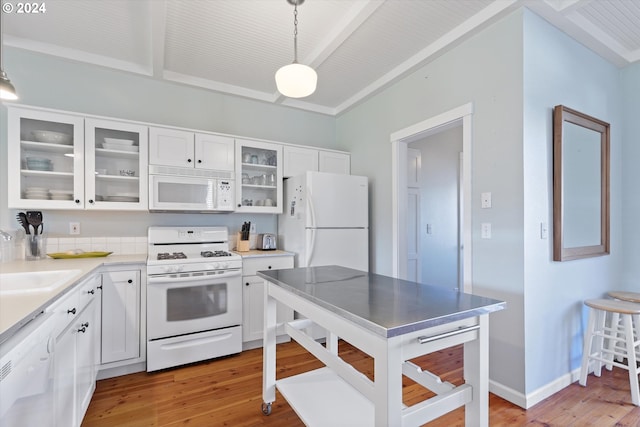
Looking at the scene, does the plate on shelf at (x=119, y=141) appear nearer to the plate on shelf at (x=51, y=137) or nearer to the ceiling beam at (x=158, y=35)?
the plate on shelf at (x=51, y=137)

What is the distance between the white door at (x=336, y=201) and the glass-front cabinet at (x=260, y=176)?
0.51 meters

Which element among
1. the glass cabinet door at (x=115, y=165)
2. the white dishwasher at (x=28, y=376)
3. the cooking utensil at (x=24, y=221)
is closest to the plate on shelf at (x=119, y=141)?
the glass cabinet door at (x=115, y=165)

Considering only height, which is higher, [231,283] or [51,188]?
[51,188]

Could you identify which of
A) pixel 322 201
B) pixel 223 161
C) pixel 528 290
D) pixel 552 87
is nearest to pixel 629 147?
pixel 552 87

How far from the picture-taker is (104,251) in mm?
2811

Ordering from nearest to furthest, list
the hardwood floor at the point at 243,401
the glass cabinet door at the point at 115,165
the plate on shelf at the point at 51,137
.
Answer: the hardwood floor at the point at 243,401, the plate on shelf at the point at 51,137, the glass cabinet door at the point at 115,165

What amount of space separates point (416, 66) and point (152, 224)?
3.03 metres

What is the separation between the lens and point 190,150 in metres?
2.95

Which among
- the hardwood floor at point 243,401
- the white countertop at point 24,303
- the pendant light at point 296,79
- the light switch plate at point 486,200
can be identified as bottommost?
the hardwood floor at point 243,401

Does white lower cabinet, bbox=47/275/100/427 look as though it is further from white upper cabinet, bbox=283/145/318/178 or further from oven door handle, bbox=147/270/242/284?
white upper cabinet, bbox=283/145/318/178

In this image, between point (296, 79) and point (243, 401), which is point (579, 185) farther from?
point (243, 401)

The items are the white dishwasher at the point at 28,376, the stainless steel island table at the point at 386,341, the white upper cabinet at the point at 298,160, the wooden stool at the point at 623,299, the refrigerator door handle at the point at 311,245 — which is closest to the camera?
the white dishwasher at the point at 28,376

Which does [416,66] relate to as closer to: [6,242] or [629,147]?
[629,147]

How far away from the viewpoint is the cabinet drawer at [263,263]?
2.91 m
